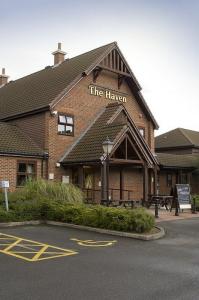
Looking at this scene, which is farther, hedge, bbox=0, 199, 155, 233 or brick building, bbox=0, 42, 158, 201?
brick building, bbox=0, 42, 158, 201

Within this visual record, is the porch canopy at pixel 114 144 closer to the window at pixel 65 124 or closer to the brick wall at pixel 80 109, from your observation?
the brick wall at pixel 80 109

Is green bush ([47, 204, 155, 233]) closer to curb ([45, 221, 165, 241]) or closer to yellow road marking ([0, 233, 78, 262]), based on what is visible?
curb ([45, 221, 165, 241])

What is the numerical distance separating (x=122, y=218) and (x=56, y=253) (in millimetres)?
4246

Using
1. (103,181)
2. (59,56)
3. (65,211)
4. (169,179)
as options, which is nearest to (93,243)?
(65,211)

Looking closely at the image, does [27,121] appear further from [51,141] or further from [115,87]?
[115,87]

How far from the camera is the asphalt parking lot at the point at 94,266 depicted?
23.4 feet

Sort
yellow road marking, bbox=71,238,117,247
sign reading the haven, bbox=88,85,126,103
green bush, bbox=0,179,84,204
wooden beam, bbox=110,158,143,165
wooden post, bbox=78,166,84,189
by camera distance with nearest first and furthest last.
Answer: yellow road marking, bbox=71,238,117,247, green bush, bbox=0,179,84,204, wooden beam, bbox=110,158,143,165, wooden post, bbox=78,166,84,189, sign reading the haven, bbox=88,85,126,103

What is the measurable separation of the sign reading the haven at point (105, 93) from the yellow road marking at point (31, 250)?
1619 centimetres

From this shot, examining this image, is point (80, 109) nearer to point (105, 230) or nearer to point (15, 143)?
point (15, 143)

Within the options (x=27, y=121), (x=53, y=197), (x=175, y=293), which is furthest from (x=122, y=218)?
(x=27, y=121)

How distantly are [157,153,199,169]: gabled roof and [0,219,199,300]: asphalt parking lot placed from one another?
17.7 m

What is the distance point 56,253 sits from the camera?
34.5ft

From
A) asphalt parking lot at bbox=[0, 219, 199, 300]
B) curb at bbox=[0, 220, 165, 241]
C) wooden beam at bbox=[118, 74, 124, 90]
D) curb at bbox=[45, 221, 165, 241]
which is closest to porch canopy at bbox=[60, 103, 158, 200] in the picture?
wooden beam at bbox=[118, 74, 124, 90]

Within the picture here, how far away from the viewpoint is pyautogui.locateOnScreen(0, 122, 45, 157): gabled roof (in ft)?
74.6
